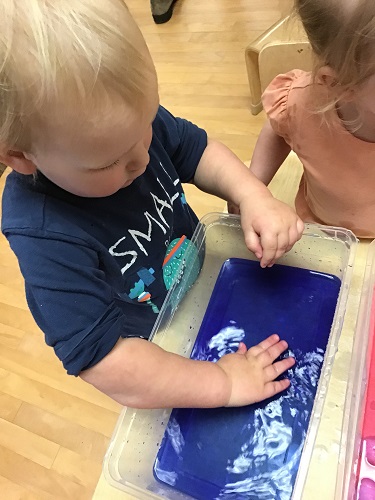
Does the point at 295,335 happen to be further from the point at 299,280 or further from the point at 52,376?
the point at 52,376

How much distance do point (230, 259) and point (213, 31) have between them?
52.2 inches

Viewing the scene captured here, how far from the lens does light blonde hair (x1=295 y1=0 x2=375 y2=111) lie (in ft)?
1.37

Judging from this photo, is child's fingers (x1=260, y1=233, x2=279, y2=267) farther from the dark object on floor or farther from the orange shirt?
the dark object on floor

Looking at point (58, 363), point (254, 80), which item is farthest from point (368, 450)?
point (254, 80)

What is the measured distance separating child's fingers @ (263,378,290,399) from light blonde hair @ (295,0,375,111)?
301mm

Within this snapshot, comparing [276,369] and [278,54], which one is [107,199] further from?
[278,54]

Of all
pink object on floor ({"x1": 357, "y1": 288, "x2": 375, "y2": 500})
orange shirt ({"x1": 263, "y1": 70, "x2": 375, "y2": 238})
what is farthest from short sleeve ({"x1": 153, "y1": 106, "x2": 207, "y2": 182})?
pink object on floor ({"x1": 357, "y1": 288, "x2": 375, "y2": 500})

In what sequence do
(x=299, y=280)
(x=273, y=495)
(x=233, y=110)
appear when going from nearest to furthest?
(x=273, y=495)
(x=299, y=280)
(x=233, y=110)

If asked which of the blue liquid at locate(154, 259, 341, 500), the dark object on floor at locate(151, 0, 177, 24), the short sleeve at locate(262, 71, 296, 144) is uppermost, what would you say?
the short sleeve at locate(262, 71, 296, 144)

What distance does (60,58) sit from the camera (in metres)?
0.32

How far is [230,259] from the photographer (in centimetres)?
63

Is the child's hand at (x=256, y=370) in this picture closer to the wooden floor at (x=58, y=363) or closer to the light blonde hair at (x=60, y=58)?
the light blonde hair at (x=60, y=58)

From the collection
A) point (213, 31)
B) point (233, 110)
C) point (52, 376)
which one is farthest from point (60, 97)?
point (213, 31)

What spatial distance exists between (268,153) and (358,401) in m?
0.37
